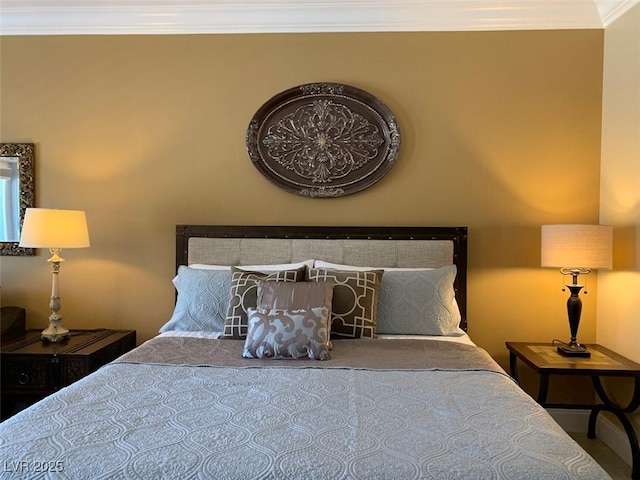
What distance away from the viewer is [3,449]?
125cm

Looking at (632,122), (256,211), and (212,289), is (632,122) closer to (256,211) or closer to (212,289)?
(256,211)

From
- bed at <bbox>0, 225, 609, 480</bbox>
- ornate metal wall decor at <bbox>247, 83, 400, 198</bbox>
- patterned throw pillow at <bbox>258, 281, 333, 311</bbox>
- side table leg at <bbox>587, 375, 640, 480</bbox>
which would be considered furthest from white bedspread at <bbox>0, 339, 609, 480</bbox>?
ornate metal wall decor at <bbox>247, 83, 400, 198</bbox>

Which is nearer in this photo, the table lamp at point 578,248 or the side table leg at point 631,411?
the side table leg at point 631,411

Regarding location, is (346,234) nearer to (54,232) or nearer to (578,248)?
(578,248)

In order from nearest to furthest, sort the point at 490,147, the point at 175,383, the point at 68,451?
the point at 68,451 < the point at 175,383 < the point at 490,147

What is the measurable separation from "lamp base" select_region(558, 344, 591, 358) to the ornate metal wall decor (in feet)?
4.93

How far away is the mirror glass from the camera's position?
3213 mm

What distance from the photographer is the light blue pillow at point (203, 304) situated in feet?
8.72

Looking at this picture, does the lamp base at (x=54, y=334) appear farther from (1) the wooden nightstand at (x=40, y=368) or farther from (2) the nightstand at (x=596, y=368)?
(2) the nightstand at (x=596, y=368)

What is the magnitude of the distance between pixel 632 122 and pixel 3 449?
325cm

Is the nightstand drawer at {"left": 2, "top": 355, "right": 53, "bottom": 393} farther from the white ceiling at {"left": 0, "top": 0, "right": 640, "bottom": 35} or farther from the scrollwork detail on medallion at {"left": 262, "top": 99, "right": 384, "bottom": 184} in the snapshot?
the white ceiling at {"left": 0, "top": 0, "right": 640, "bottom": 35}

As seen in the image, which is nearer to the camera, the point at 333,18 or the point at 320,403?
the point at 320,403

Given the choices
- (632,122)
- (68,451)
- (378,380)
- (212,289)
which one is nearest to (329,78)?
(212,289)

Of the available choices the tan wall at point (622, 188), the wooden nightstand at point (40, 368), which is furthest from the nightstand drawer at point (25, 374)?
the tan wall at point (622, 188)
